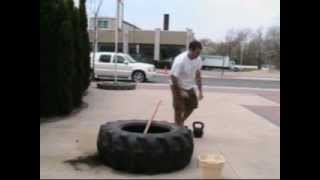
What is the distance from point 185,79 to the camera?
9680mm

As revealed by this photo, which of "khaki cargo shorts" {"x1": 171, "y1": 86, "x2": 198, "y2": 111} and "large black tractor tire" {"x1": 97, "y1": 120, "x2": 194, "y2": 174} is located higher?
"khaki cargo shorts" {"x1": 171, "y1": 86, "x2": 198, "y2": 111}

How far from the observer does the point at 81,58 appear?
15.2 m

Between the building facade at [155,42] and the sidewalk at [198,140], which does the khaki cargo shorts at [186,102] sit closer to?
the sidewalk at [198,140]

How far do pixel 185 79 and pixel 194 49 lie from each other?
0.59 meters

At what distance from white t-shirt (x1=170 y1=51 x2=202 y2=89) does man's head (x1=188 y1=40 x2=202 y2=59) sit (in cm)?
9

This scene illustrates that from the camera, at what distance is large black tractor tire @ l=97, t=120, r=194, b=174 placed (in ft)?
23.3

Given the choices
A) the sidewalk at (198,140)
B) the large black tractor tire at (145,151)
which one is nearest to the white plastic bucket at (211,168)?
the sidewalk at (198,140)

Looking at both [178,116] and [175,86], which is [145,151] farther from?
[178,116]

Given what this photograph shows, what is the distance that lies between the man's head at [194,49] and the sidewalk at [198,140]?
4.83ft

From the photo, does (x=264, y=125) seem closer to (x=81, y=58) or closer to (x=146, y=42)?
(x=81, y=58)

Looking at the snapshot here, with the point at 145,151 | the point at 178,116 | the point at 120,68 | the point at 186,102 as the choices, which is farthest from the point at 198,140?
the point at 120,68

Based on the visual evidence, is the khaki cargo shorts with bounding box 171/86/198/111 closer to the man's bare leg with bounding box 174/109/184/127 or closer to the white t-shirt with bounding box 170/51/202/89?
the man's bare leg with bounding box 174/109/184/127

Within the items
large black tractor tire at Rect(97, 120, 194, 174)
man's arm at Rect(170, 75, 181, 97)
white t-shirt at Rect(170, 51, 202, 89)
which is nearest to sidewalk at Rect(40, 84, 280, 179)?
large black tractor tire at Rect(97, 120, 194, 174)
